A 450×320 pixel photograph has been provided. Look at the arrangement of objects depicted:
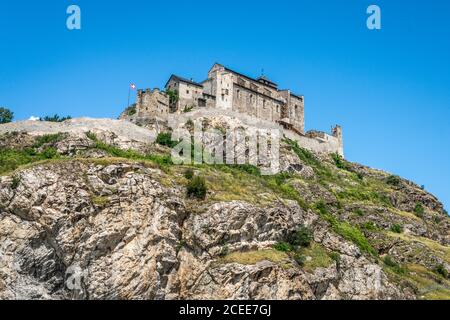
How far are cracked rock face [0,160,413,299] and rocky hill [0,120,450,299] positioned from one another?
0.32 feet

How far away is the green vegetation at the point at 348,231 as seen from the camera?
75.4m

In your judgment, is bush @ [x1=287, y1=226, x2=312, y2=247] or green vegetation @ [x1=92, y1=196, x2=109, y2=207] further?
bush @ [x1=287, y1=226, x2=312, y2=247]

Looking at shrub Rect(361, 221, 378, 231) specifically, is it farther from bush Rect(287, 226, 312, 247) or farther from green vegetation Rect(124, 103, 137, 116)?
green vegetation Rect(124, 103, 137, 116)

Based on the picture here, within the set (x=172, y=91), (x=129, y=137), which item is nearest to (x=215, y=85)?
(x=172, y=91)

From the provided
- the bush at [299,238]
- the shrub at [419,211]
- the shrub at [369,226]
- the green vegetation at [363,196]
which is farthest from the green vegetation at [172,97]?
the shrub at [419,211]

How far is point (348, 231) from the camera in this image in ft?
255

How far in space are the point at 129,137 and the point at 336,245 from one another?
103 feet

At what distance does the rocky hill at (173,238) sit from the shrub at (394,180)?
22253 millimetres

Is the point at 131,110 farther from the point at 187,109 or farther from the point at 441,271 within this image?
the point at 441,271

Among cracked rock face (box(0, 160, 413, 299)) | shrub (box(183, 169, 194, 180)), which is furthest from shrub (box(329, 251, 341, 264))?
shrub (box(183, 169, 194, 180))

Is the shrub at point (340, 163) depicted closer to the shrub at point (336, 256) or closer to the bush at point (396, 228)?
the bush at point (396, 228)

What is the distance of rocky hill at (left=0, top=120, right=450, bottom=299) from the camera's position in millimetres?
61031

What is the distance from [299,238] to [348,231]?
9506 millimetres

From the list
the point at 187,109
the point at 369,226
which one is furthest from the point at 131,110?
the point at 369,226
